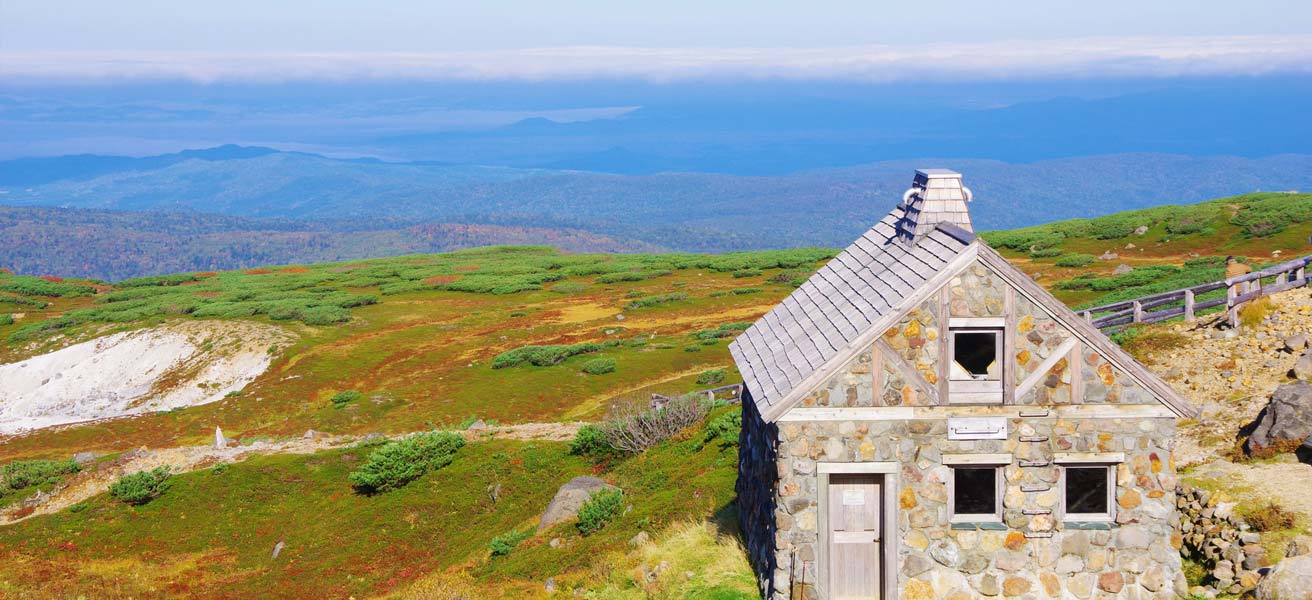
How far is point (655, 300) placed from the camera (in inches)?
2768

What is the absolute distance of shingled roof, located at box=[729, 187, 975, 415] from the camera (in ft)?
50.6

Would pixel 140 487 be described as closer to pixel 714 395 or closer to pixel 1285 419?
pixel 714 395

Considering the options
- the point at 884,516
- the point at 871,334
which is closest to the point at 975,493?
the point at 884,516

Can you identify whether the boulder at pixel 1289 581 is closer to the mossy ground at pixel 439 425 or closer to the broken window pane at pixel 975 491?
the broken window pane at pixel 975 491

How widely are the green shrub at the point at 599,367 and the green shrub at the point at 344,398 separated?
10.5 meters

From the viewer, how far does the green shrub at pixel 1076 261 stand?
6725cm

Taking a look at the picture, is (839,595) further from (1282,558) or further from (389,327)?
(389,327)

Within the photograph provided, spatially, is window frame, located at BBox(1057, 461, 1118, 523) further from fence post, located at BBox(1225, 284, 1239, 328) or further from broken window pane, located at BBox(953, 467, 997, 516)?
fence post, located at BBox(1225, 284, 1239, 328)

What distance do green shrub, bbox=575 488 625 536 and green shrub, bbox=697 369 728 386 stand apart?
1914 cm

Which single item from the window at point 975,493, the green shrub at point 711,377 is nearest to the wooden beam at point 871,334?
the window at point 975,493

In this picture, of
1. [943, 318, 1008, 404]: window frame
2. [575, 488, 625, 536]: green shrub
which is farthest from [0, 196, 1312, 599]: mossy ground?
[943, 318, 1008, 404]: window frame

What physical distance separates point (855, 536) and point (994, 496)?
7.06 feet

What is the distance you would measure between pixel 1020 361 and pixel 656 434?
689 inches

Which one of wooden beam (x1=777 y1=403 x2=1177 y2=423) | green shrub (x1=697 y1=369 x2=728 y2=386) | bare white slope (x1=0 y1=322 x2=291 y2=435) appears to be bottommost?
bare white slope (x1=0 y1=322 x2=291 y2=435)
